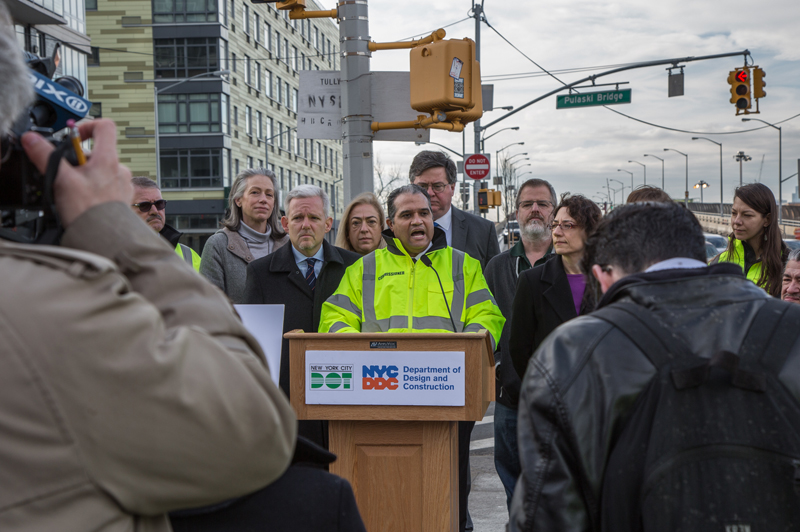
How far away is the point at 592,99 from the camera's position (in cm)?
2023

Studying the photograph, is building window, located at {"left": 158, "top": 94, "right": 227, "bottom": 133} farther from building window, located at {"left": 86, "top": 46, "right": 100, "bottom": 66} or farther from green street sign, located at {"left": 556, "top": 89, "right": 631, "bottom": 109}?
green street sign, located at {"left": 556, "top": 89, "right": 631, "bottom": 109}

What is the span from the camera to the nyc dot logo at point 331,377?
141 inches

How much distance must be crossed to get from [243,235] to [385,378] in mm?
2909

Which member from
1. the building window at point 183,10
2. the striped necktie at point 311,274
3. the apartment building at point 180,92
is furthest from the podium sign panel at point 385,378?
the building window at point 183,10

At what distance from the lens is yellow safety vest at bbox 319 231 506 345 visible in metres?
4.31

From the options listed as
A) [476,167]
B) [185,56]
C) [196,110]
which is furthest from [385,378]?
[185,56]

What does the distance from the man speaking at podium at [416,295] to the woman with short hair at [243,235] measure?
156cm

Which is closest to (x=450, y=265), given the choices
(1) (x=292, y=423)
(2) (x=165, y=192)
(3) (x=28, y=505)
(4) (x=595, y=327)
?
(4) (x=595, y=327)

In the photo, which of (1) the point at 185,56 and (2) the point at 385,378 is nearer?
(2) the point at 385,378

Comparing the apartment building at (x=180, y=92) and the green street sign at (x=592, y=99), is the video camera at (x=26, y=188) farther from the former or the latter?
the apartment building at (x=180, y=92)

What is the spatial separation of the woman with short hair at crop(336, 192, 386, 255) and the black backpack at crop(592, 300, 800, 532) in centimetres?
447

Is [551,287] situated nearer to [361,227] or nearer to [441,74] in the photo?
[361,227]

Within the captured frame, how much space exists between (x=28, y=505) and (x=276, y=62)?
204 feet

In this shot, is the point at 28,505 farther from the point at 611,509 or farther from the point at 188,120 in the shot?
the point at 188,120
